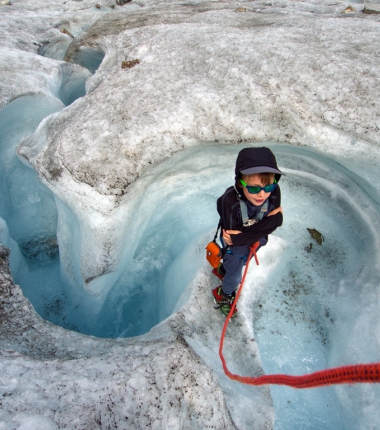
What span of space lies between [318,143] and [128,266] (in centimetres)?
276

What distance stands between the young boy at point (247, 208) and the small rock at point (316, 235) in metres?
1.54

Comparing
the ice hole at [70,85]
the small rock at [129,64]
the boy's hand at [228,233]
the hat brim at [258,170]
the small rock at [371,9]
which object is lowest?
the boy's hand at [228,233]

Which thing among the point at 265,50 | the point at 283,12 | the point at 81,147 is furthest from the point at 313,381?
the point at 283,12

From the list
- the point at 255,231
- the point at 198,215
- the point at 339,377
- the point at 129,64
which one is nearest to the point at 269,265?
the point at 198,215

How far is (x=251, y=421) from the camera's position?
2.27 m

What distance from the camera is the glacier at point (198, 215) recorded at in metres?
2.62

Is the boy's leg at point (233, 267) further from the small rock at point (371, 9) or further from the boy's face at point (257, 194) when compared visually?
the small rock at point (371, 9)

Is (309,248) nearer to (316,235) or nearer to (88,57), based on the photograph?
(316,235)

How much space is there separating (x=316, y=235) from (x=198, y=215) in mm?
1557

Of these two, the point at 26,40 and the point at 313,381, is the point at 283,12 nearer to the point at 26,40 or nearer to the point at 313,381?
the point at 26,40

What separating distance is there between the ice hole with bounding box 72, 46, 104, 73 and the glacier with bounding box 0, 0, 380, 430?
1.62 m

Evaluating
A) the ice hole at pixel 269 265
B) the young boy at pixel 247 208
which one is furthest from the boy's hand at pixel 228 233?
the ice hole at pixel 269 265

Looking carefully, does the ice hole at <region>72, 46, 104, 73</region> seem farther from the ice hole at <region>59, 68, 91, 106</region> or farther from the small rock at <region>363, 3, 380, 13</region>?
the small rock at <region>363, 3, 380, 13</region>

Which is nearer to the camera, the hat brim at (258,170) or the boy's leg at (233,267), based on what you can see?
the hat brim at (258,170)
